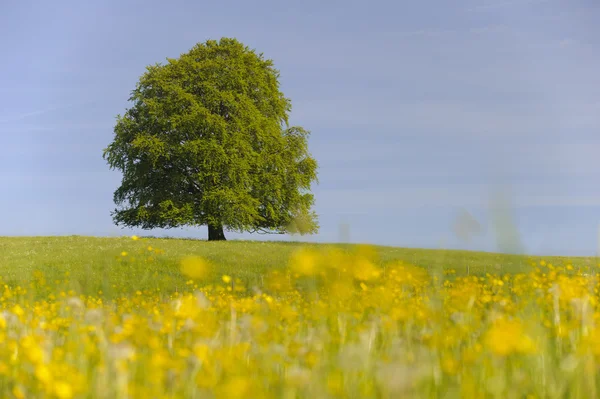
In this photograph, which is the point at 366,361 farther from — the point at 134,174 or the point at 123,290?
the point at 134,174

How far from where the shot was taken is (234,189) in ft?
99.5

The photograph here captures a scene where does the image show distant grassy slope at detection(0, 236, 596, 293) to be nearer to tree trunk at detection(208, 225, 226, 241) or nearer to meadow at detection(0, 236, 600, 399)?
meadow at detection(0, 236, 600, 399)

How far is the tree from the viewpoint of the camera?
30094 mm

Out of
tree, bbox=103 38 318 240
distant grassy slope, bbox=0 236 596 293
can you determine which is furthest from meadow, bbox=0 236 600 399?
tree, bbox=103 38 318 240

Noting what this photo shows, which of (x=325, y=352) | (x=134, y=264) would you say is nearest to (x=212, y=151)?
(x=134, y=264)

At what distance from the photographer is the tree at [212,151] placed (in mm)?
30094

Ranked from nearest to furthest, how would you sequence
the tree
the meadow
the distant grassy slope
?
the meadow → the distant grassy slope → the tree

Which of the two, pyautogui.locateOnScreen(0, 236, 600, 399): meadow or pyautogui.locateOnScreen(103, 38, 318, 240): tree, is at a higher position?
pyautogui.locateOnScreen(103, 38, 318, 240): tree

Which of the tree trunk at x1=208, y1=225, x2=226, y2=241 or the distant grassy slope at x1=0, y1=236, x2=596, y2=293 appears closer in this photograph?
the distant grassy slope at x1=0, y1=236, x2=596, y2=293

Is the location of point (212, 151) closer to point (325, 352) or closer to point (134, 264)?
point (134, 264)

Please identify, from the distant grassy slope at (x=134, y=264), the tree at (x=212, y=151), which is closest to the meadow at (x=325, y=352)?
the distant grassy slope at (x=134, y=264)

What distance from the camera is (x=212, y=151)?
98.2ft

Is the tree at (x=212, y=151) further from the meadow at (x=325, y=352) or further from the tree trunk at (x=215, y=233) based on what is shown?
the meadow at (x=325, y=352)

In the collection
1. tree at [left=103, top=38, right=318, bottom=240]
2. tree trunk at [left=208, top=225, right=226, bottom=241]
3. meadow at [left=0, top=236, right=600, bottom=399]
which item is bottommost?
meadow at [left=0, top=236, right=600, bottom=399]
